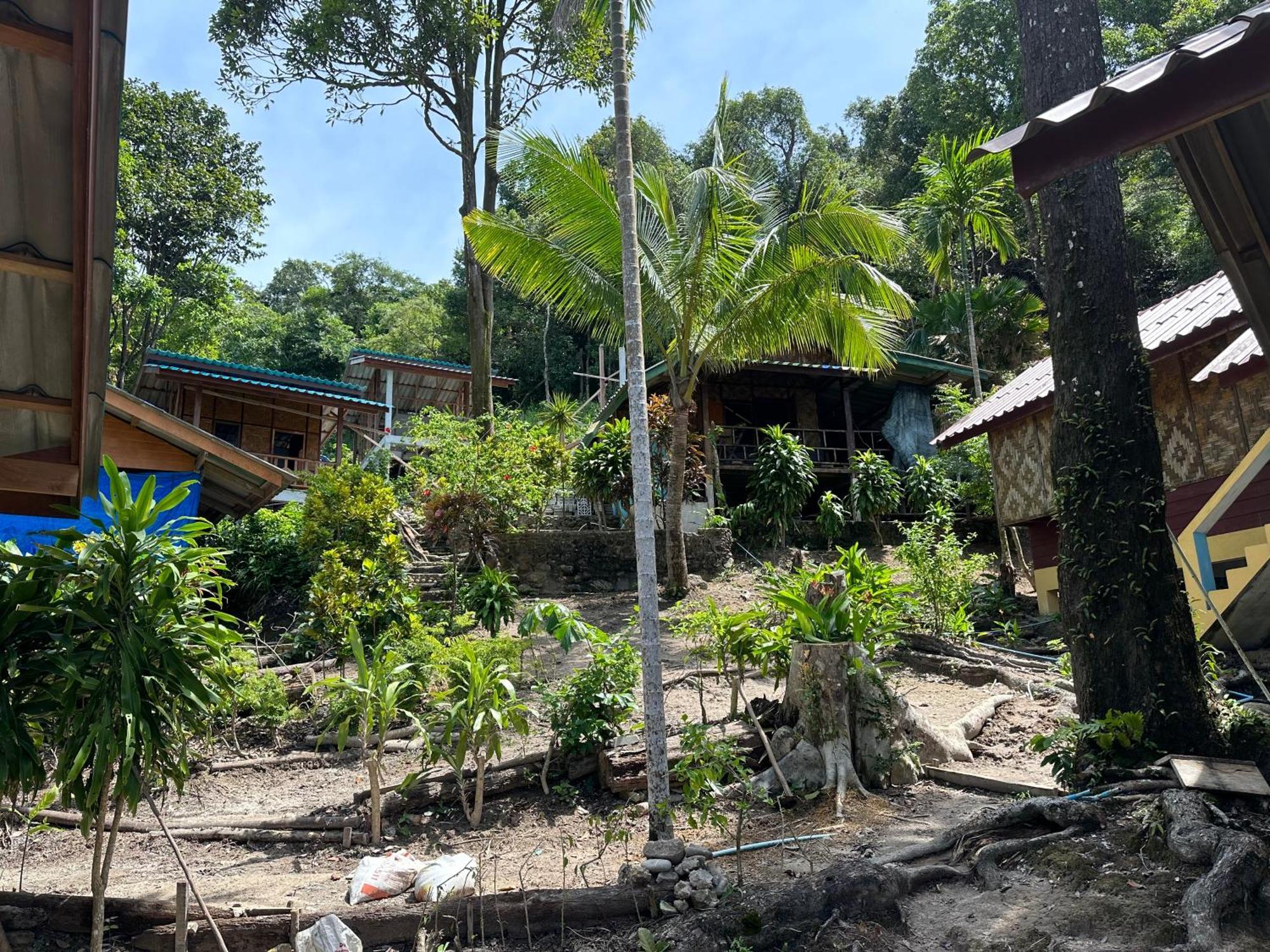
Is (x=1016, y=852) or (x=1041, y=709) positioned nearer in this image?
(x=1016, y=852)

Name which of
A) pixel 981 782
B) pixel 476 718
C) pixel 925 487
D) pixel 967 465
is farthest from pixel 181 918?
pixel 967 465

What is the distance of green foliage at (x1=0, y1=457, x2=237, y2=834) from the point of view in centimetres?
421

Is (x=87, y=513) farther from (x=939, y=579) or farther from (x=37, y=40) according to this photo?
(x=939, y=579)

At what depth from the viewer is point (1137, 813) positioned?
4578mm

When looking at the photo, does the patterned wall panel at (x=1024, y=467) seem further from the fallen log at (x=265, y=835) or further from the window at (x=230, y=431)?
the window at (x=230, y=431)

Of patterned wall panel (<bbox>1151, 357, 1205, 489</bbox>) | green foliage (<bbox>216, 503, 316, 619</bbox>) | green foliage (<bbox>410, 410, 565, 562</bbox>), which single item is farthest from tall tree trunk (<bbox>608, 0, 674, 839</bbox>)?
green foliage (<bbox>216, 503, 316, 619</bbox>)

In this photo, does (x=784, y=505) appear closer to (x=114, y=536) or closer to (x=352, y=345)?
(x=114, y=536)

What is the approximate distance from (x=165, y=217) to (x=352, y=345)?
12.4 meters

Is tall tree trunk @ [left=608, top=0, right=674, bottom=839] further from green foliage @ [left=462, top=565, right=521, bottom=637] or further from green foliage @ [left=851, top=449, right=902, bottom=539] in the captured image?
green foliage @ [left=851, top=449, right=902, bottom=539]

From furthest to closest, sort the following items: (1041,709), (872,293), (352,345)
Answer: (352,345), (872,293), (1041,709)

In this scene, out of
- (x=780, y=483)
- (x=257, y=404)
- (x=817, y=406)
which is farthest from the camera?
(x=817, y=406)

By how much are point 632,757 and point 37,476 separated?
452 centimetres

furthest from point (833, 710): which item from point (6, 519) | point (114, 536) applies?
point (6, 519)

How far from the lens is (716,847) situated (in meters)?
5.81
